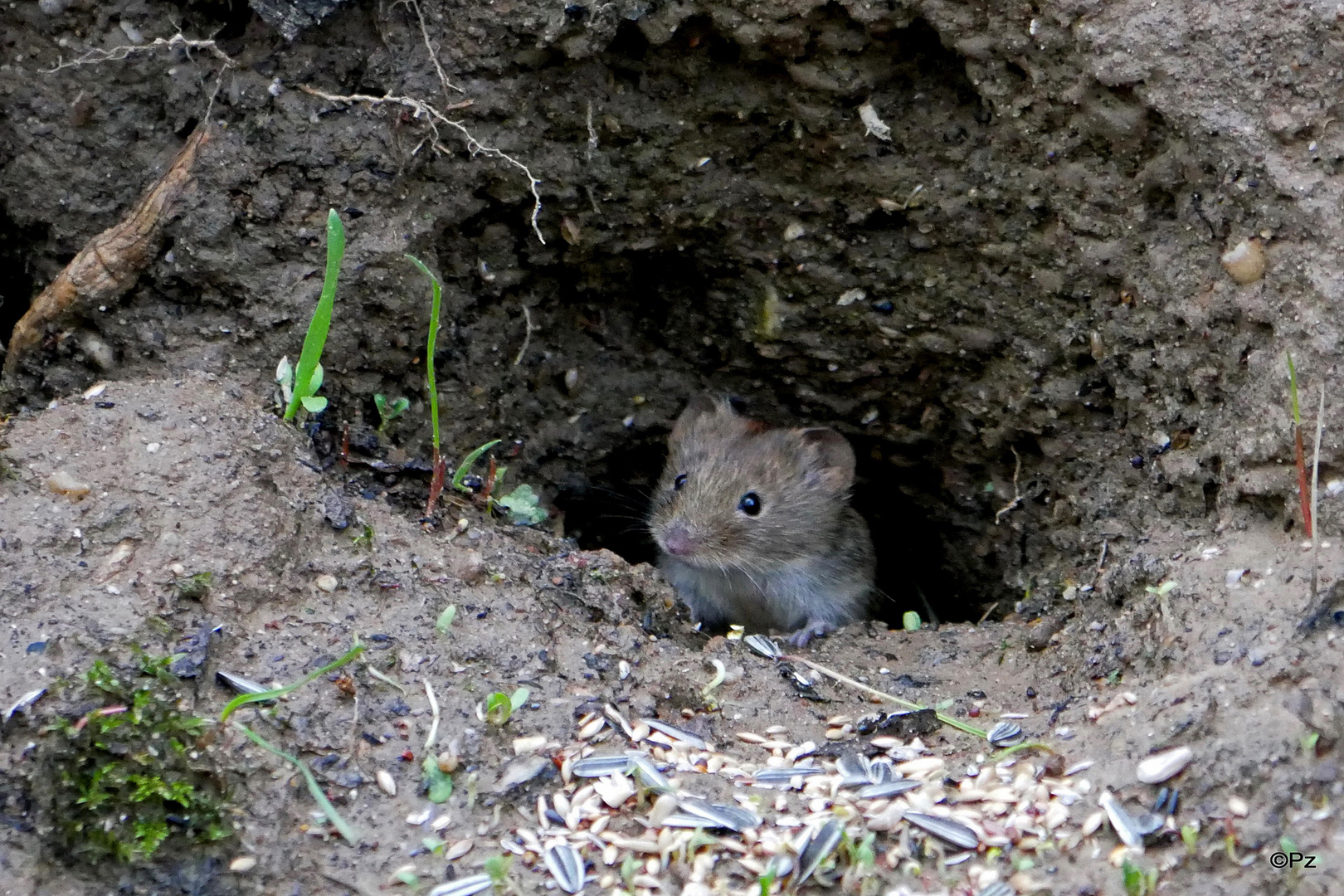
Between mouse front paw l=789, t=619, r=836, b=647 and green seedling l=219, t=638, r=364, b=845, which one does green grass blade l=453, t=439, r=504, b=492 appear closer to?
green seedling l=219, t=638, r=364, b=845

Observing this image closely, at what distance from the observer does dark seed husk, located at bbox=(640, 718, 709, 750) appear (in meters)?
3.53

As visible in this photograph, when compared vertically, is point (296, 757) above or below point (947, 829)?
below

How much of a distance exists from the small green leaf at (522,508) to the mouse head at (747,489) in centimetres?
90

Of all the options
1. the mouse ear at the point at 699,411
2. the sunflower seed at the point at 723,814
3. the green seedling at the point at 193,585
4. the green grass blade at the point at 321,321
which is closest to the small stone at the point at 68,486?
the green seedling at the point at 193,585

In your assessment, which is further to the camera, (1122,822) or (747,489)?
(747,489)

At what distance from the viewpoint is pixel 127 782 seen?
300 centimetres

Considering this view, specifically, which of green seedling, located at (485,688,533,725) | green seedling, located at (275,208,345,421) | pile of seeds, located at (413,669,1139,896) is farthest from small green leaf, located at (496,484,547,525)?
pile of seeds, located at (413,669,1139,896)

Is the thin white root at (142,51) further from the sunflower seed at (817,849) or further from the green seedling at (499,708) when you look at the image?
the sunflower seed at (817,849)

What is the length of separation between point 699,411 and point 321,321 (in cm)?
251

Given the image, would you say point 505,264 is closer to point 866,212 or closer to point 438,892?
point 866,212

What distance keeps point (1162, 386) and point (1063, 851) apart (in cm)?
203

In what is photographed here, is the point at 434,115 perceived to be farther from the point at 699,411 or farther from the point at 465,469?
the point at 699,411

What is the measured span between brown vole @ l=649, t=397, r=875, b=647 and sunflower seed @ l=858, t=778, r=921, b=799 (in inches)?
95.7

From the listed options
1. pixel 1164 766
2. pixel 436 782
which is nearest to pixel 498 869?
pixel 436 782
